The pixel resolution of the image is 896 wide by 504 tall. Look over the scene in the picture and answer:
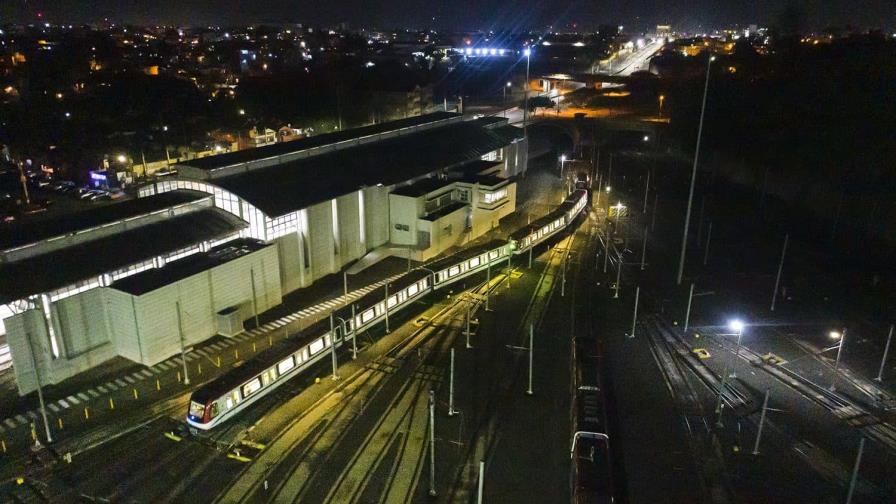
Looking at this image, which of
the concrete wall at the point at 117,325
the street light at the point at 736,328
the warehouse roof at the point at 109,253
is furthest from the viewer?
the street light at the point at 736,328

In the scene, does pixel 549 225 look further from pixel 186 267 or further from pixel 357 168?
pixel 186 267

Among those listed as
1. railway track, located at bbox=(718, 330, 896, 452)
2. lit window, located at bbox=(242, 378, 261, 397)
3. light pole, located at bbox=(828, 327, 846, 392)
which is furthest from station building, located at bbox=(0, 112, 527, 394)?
light pole, located at bbox=(828, 327, 846, 392)

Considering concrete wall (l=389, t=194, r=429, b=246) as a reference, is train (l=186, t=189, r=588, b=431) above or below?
below

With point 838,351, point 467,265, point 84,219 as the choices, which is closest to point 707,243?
point 838,351

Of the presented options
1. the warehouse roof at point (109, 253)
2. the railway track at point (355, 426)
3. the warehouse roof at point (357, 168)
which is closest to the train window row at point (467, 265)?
the railway track at point (355, 426)

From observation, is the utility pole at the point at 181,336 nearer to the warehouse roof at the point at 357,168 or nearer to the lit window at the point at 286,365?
the lit window at the point at 286,365

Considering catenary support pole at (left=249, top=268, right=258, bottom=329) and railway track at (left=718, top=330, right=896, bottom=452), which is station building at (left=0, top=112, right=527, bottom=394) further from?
railway track at (left=718, top=330, right=896, bottom=452)

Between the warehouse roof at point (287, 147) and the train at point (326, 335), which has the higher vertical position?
the warehouse roof at point (287, 147)
